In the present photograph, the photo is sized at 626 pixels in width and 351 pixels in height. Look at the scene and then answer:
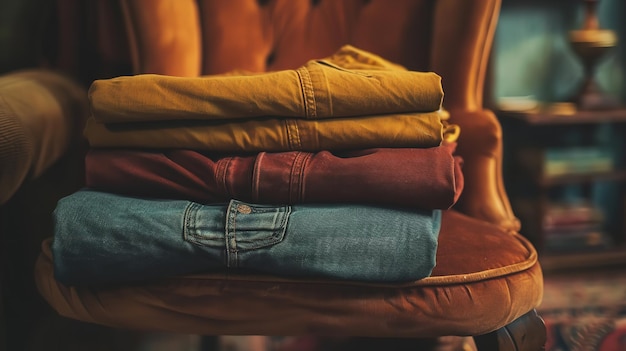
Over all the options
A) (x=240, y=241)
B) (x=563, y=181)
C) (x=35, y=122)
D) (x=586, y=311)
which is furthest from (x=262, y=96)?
(x=563, y=181)

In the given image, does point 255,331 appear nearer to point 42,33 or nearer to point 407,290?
point 407,290

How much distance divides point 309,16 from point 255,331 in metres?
0.62

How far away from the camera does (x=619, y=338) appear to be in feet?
3.77

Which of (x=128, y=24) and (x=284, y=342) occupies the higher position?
(x=128, y=24)

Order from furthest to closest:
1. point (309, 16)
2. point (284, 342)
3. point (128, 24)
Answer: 1. point (284, 342)
2. point (309, 16)
3. point (128, 24)

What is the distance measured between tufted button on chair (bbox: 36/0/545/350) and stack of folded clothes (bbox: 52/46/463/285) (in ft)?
0.06

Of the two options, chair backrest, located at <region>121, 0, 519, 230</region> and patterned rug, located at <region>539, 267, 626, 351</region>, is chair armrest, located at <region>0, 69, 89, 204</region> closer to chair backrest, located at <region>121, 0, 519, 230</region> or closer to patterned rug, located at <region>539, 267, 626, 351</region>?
chair backrest, located at <region>121, 0, 519, 230</region>

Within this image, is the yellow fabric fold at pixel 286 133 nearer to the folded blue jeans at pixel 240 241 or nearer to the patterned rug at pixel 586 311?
the folded blue jeans at pixel 240 241

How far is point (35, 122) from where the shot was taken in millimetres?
750

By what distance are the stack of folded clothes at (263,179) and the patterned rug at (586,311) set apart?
2.17ft

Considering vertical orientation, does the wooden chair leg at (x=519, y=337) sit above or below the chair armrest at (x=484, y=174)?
below

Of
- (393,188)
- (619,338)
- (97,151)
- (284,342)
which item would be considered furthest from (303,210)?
(619,338)

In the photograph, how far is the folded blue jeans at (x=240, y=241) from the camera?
1.97 feet

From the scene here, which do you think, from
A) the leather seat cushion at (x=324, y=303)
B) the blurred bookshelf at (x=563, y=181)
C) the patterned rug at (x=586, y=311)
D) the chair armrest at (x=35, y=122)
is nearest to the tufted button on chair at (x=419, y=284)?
the leather seat cushion at (x=324, y=303)
